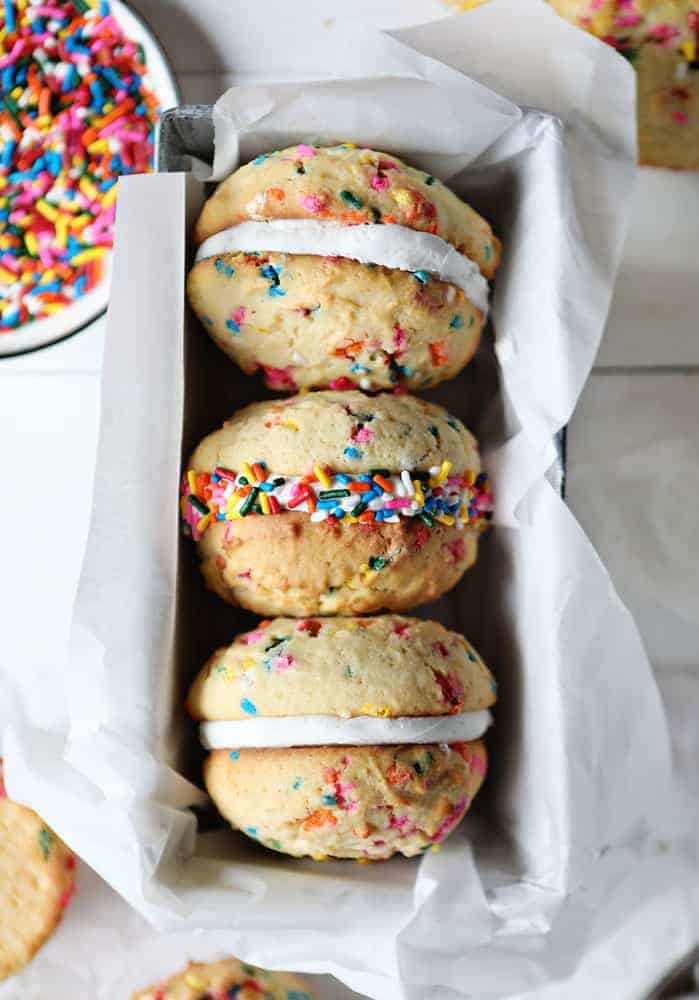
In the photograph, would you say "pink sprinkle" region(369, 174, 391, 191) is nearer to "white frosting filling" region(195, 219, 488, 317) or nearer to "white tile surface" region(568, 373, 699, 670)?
"white frosting filling" region(195, 219, 488, 317)

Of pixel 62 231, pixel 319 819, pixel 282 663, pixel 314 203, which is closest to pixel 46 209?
pixel 62 231

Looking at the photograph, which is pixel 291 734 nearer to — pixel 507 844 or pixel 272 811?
pixel 272 811

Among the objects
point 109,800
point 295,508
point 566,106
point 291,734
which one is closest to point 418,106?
point 566,106

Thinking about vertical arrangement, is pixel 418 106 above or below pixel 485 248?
above

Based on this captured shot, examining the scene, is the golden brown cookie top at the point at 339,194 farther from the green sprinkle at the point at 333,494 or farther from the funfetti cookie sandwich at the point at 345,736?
the funfetti cookie sandwich at the point at 345,736

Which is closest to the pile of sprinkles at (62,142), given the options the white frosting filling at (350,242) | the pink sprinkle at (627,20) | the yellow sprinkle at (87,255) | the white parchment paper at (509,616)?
the yellow sprinkle at (87,255)

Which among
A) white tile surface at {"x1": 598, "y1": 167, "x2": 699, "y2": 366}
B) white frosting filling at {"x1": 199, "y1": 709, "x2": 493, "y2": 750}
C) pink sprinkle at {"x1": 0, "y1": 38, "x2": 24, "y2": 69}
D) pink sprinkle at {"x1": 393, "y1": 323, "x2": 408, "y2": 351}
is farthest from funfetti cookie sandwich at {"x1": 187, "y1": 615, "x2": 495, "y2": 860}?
pink sprinkle at {"x1": 0, "y1": 38, "x2": 24, "y2": 69}

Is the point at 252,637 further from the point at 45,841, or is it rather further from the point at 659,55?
the point at 659,55
